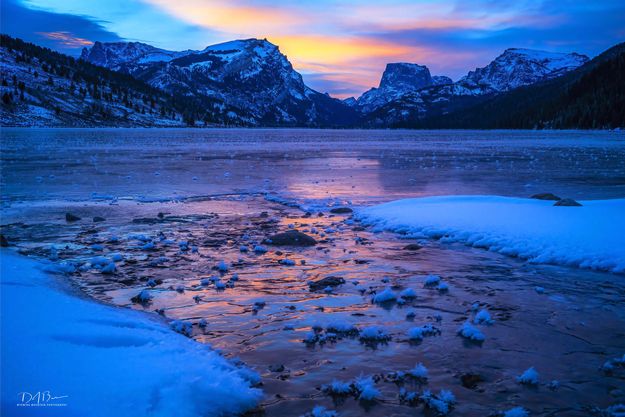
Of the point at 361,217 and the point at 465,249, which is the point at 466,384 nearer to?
the point at 465,249

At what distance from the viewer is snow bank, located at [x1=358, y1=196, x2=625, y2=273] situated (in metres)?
11.3

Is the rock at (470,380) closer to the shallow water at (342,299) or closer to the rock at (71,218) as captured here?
the shallow water at (342,299)

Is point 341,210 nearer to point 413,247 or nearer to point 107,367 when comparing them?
point 413,247

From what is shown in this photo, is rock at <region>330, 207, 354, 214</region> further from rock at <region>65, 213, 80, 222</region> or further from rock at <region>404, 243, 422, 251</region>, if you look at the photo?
rock at <region>65, 213, 80, 222</region>

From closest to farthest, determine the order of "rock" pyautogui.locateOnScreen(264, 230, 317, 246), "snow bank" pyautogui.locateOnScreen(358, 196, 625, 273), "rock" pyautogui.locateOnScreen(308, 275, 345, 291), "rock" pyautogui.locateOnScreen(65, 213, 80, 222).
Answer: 1. "rock" pyautogui.locateOnScreen(308, 275, 345, 291)
2. "snow bank" pyautogui.locateOnScreen(358, 196, 625, 273)
3. "rock" pyautogui.locateOnScreen(264, 230, 317, 246)
4. "rock" pyautogui.locateOnScreen(65, 213, 80, 222)

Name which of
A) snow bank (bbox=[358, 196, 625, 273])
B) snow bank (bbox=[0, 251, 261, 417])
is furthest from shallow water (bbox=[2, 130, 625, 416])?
snow bank (bbox=[358, 196, 625, 273])

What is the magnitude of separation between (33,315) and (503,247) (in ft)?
34.9

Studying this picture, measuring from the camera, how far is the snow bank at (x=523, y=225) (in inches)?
444

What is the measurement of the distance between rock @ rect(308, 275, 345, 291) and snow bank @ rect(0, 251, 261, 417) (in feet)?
10.9
